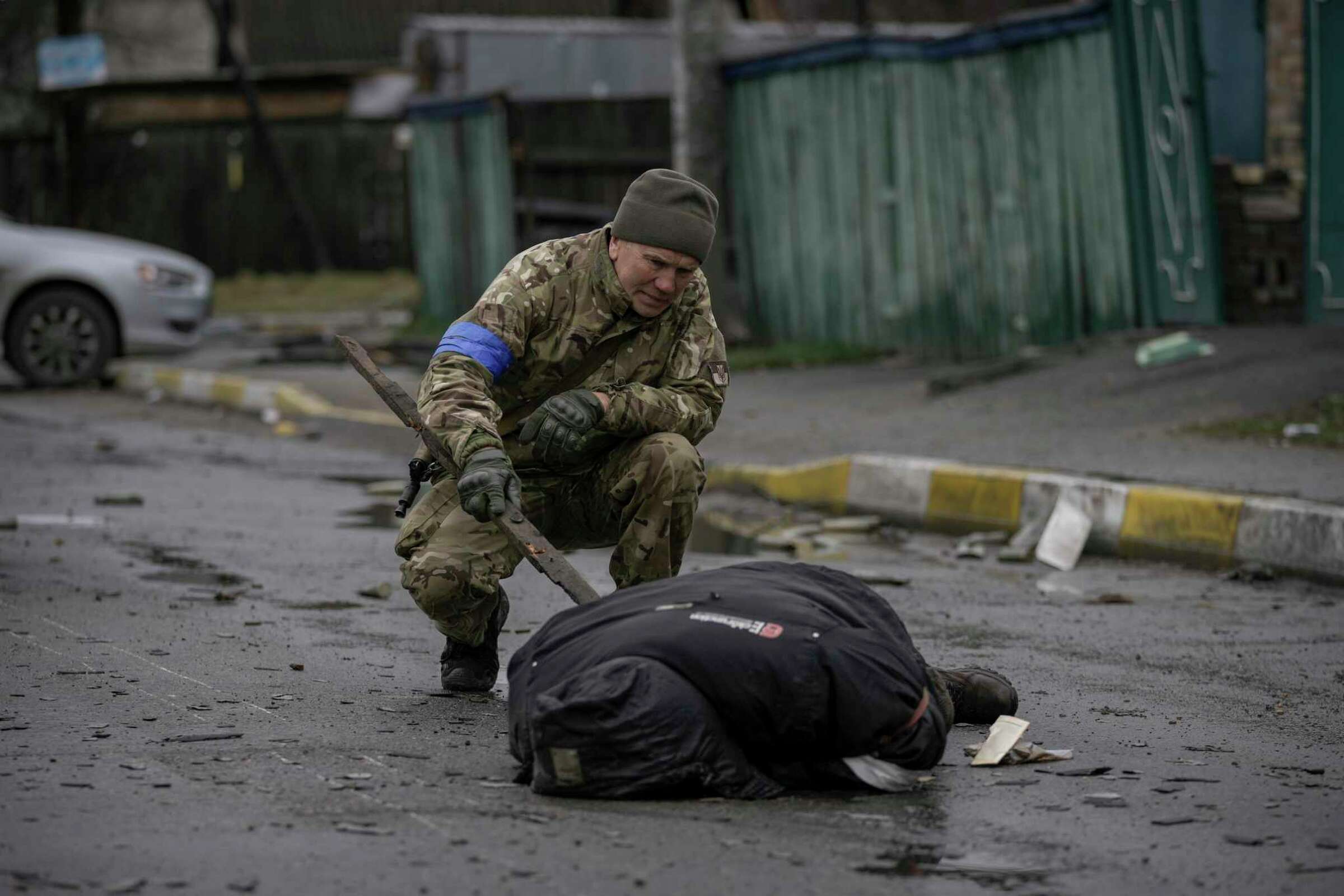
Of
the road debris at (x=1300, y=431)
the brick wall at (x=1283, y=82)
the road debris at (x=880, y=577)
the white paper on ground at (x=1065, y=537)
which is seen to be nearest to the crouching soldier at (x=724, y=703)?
the road debris at (x=880, y=577)

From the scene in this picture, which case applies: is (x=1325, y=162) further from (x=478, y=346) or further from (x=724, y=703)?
(x=724, y=703)

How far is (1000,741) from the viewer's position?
3.90 m

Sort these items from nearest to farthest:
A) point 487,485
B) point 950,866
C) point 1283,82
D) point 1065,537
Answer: point 950,866 → point 487,485 → point 1065,537 → point 1283,82

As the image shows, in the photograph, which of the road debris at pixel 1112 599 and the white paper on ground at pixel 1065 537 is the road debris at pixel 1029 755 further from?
the white paper on ground at pixel 1065 537

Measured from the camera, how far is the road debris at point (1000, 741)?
3.84m

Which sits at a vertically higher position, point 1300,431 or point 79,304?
point 79,304

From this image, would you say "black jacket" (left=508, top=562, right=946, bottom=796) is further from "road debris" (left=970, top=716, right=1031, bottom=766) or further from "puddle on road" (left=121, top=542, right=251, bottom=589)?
"puddle on road" (left=121, top=542, right=251, bottom=589)

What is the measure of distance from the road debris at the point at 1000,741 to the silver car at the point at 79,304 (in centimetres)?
1144

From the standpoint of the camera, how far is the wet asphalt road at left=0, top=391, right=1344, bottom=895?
3023mm

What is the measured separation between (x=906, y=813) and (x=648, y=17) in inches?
1018

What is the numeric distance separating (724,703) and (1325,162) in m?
8.31

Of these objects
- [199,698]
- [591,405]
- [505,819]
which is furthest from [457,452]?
[505,819]

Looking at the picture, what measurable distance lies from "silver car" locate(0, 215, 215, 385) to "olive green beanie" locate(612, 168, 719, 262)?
10.5m

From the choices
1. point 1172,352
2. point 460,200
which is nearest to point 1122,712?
point 1172,352
